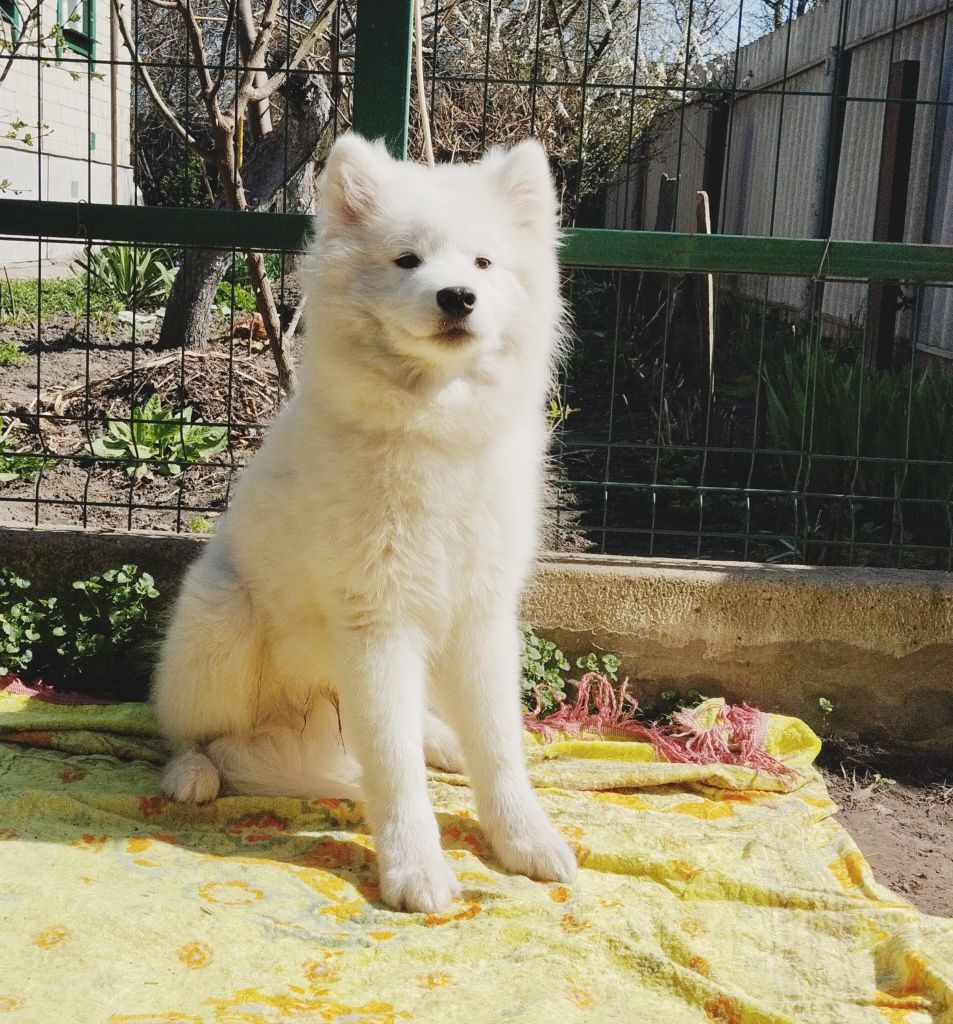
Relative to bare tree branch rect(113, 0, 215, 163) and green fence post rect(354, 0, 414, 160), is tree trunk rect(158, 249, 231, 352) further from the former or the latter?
green fence post rect(354, 0, 414, 160)

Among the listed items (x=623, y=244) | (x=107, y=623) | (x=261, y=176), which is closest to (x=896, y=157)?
(x=261, y=176)

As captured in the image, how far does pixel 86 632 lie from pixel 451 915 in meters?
2.03

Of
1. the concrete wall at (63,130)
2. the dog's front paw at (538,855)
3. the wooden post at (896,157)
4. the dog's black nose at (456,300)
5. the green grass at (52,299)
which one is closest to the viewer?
the dog's black nose at (456,300)

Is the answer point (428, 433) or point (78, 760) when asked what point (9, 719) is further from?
point (428, 433)

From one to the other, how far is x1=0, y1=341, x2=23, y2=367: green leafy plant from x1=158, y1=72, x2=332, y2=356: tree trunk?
931mm

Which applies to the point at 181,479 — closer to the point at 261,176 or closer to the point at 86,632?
the point at 86,632

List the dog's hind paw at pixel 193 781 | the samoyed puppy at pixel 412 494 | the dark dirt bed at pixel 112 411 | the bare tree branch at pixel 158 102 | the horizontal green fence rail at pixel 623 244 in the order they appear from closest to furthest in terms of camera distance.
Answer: the samoyed puppy at pixel 412 494, the dog's hind paw at pixel 193 781, the horizontal green fence rail at pixel 623 244, the dark dirt bed at pixel 112 411, the bare tree branch at pixel 158 102

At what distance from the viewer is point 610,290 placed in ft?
37.5

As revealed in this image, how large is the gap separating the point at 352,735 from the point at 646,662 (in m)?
1.66

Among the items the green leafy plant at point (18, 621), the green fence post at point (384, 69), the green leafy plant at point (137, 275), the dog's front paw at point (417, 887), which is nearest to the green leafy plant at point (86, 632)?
the green leafy plant at point (18, 621)

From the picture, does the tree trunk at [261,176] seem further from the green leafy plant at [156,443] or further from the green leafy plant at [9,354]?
the green leafy plant at [9,354]

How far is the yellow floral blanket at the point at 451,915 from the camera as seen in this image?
2.32 m

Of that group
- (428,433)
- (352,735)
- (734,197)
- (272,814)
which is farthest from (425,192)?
(734,197)

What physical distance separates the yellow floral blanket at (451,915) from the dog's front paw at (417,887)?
0.14 feet
